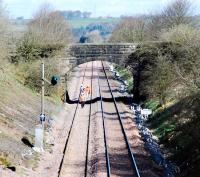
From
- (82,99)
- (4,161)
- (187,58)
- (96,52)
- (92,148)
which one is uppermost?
A: (187,58)

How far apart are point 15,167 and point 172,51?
2523 centimetres

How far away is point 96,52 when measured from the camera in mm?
55438

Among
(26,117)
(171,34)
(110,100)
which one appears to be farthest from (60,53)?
(26,117)

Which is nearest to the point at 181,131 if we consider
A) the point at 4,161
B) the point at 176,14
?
the point at 4,161

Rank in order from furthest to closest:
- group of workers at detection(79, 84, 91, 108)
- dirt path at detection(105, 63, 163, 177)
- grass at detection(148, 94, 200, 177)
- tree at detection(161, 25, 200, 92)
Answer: group of workers at detection(79, 84, 91, 108) → tree at detection(161, 25, 200, 92) → grass at detection(148, 94, 200, 177) → dirt path at detection(105, 63, 163, 177)

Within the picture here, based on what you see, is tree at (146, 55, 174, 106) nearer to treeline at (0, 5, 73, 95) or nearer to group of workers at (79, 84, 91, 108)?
group of workers at (79, 84, 91, 108)

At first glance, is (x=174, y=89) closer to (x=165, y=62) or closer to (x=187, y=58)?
(x=165, y=62)

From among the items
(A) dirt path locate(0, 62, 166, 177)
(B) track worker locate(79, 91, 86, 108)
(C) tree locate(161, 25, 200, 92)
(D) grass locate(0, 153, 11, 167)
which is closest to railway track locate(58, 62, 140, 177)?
(A) dirt path locate(0, 62, 166, 177)

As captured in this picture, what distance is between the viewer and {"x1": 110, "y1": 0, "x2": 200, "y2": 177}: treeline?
25766 millimetres

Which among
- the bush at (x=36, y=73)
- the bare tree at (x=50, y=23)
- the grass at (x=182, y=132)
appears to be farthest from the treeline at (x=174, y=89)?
the bare tree at (x=50, y=23)

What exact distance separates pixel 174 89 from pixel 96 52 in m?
12.4

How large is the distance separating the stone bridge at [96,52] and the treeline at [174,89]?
1.05 meters

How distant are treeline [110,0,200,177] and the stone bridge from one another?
1.05m

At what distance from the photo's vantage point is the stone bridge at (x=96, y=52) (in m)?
54.9
